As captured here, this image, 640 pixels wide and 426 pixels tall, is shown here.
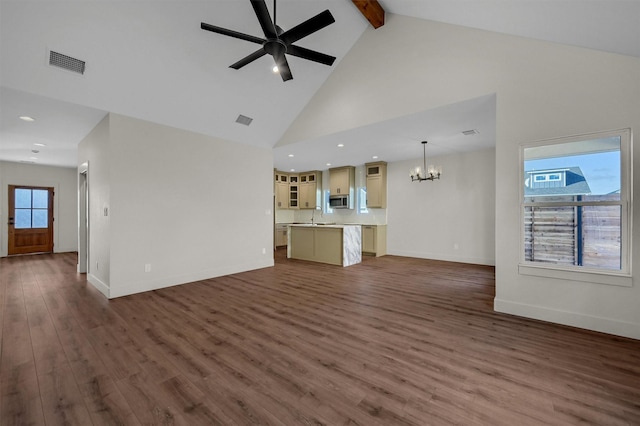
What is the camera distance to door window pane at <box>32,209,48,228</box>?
8084mm

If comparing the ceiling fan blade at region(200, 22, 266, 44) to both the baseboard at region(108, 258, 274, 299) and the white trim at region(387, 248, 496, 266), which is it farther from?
the white trim at region(387, 248, 496, 266)

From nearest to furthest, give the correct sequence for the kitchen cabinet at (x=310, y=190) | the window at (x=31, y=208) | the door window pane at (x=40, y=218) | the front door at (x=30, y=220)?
the front door at (x=30, y=220), the window at (x=31, y=208), the door window pane at (x=40, y=218), the kitchen cabinet at (x=310, y=190)

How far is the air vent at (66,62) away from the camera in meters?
3.00

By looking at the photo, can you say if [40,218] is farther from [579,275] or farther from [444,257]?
[579,275]

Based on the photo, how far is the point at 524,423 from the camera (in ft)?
5.16

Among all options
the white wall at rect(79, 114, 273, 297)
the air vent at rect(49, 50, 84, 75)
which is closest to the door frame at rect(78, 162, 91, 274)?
the white wall at rect(79, 114, 273, 297)

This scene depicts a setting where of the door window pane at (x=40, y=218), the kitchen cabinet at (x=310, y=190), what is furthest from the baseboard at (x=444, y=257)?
the door window pane at (x=40, y=218)

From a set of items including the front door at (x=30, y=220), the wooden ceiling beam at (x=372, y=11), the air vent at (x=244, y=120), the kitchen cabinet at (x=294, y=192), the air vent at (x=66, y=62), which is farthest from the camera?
the kitchen cabinet at (x=294, y=192)

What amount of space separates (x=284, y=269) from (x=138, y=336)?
3338mm

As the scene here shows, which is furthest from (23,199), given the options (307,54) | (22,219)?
(307,54)

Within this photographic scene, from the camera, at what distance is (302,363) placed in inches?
87.5

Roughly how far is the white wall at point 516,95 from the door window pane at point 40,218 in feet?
33.8

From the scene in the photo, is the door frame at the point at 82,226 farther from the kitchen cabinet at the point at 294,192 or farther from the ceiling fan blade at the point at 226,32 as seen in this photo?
the kitchen cabinet at the point at 294,192

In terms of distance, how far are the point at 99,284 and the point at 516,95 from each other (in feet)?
21.6
